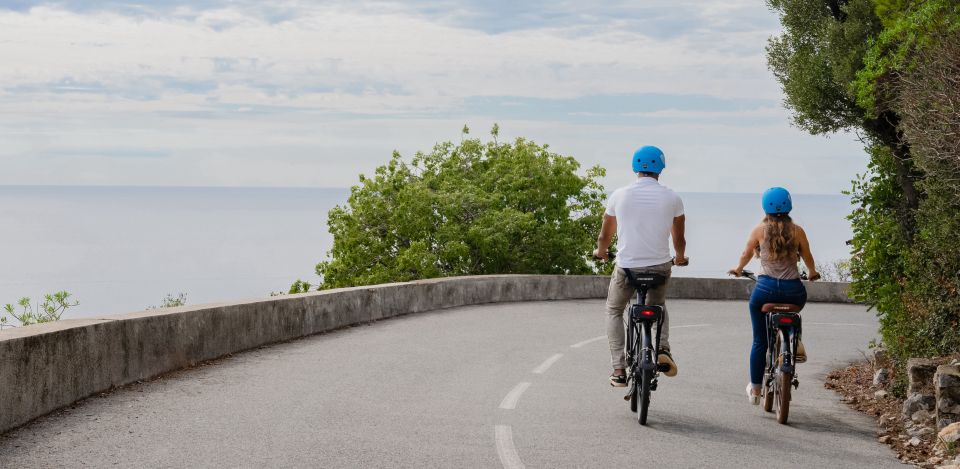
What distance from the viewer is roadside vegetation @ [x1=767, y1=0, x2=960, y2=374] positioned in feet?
31.2

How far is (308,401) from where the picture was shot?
8.91 meters

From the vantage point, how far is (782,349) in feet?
27.6

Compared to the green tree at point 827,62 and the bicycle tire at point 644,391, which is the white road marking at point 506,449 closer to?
the bicycle tire at point 644,391

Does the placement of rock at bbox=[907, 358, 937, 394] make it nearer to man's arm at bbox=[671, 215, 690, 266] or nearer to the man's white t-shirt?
man's arm at bbox=[671, 215, 690, 266]

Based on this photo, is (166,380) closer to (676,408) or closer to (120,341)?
(120,341)

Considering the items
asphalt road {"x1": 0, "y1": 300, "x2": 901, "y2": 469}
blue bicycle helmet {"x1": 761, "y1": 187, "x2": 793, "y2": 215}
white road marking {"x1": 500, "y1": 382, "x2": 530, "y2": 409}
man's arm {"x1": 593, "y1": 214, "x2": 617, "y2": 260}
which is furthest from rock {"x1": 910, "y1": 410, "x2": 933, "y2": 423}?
white road marking {"x1": 500, "y1": 382, "x2": 530, "y2": 409}

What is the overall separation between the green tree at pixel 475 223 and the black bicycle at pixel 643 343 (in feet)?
106

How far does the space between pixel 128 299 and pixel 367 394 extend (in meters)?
159

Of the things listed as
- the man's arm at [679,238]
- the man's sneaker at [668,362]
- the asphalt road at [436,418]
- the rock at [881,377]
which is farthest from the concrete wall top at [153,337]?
the rock at [881,377]

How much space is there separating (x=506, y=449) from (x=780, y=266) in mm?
3049

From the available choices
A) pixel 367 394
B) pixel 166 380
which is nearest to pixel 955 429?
pixel 367 394

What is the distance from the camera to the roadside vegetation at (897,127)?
31.2 feet

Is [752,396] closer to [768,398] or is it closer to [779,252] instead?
[768,398]

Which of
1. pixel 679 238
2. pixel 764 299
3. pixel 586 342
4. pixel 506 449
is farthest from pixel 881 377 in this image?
pixel 506 449
